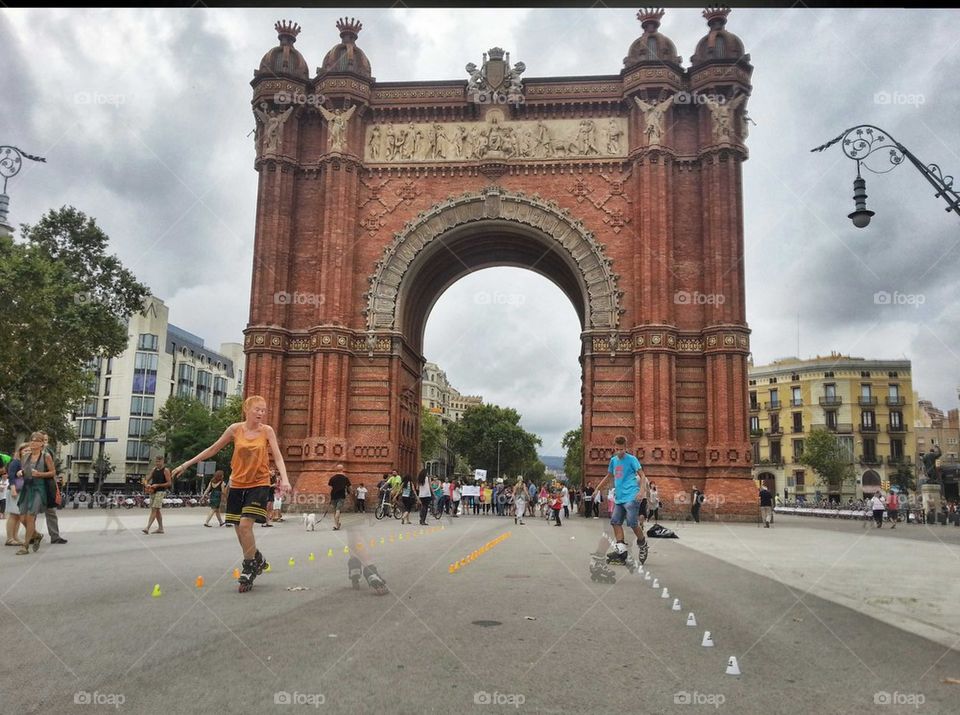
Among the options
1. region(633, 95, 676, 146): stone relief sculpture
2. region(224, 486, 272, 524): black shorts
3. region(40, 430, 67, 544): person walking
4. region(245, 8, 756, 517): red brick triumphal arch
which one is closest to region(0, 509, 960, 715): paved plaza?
region(224, 486, 272, 524): black shorts

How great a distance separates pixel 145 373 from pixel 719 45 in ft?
214

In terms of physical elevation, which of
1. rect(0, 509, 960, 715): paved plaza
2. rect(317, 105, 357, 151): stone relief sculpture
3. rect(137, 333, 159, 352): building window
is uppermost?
rect(317, 105, 357, 151): stone relief sculpture

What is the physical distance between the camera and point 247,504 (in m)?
8.62

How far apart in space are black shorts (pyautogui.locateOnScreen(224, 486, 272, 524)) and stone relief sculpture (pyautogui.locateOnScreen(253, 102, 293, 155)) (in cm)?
2818

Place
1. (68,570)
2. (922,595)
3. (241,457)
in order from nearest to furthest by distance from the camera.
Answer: (241,457) < (922,595) < (68,570)

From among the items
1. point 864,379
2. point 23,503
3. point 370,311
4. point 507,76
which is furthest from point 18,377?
point 864,379

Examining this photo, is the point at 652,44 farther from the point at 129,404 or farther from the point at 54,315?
the point at 129,404

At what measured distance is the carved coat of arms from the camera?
34.6m

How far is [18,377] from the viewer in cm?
3066

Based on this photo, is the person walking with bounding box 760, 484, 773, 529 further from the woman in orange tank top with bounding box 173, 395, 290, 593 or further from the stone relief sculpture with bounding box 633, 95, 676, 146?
the woman in orange tank top with bounding box 173, 395, 290, 593

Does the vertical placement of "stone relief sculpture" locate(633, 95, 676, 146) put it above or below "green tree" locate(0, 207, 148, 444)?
above

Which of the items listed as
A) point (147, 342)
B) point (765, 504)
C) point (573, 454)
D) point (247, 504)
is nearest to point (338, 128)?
point (765, 504)

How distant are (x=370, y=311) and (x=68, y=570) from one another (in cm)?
2396

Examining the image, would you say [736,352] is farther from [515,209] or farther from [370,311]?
[370,311]
